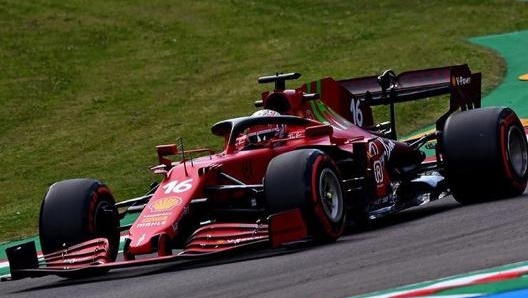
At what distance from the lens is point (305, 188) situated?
9.80 m

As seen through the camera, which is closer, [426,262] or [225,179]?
[426,262]

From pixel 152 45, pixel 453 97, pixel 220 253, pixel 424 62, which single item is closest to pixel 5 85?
pixel 152 45

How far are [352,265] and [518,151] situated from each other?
140 inches

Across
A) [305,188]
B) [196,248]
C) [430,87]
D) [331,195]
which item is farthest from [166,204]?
[430,87]

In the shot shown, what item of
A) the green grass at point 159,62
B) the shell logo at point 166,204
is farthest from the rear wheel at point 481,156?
the green grass at point 159,62

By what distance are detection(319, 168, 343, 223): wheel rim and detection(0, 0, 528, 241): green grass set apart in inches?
243

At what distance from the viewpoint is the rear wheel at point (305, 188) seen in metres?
9.81

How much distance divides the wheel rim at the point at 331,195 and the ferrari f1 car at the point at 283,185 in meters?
0.01

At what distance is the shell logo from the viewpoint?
10.1 meters

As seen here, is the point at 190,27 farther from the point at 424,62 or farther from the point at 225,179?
the point at 225,179

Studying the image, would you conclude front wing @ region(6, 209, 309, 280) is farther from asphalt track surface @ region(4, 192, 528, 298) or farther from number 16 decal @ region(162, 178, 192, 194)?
number 16 decal @ region(162, 178, 192, 194)

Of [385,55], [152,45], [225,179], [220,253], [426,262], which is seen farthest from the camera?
[152,45]

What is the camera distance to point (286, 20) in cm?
3547

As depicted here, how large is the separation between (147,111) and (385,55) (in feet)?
18.6
